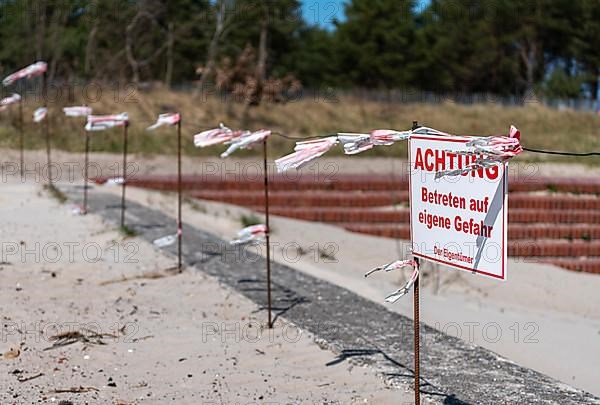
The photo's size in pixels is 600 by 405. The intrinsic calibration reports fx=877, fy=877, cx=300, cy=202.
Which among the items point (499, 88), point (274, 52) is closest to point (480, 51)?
point (499, 88)

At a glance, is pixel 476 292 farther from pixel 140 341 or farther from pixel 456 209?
pixel 456 209

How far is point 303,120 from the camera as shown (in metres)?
28.2

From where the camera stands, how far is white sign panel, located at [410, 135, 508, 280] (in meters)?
4.32

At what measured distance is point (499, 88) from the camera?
5116 centimetres

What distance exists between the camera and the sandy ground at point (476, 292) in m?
7.93

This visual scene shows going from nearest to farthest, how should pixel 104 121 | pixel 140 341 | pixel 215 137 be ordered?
pixel 140 341 < pixel 215 137 < pixel 104 121

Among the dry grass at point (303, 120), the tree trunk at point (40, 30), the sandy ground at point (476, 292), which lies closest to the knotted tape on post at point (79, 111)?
the sandy ground at point (476, 292)

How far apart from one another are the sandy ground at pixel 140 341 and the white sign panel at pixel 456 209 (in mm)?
1443

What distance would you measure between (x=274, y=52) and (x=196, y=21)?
248 inches

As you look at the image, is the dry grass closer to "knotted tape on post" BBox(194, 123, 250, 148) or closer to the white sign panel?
"knotted tape on post" BBox(194, 123, 250, 148)

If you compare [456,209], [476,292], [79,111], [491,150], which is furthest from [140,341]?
[79,111]

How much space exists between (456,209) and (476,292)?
22.0 feet

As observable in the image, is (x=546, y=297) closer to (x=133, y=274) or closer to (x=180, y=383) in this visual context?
(x=133, y=274)

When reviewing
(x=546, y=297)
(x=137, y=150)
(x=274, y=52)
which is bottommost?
(x=546, y=297)
